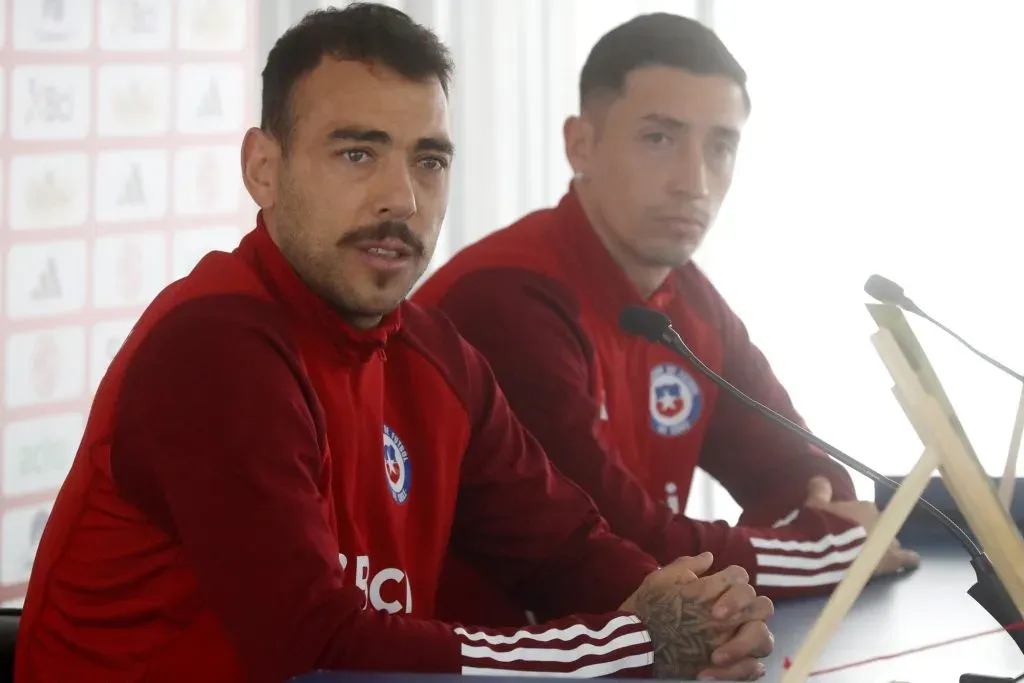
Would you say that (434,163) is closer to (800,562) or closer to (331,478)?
(331,478)

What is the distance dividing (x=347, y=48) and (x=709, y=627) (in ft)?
2.12

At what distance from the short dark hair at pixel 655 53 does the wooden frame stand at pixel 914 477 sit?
4.10ft

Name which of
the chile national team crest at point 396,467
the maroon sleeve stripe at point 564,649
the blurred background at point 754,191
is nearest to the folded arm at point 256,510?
the maroon sleeve stripe at point 564,649

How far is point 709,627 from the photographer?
Result: 129 cm

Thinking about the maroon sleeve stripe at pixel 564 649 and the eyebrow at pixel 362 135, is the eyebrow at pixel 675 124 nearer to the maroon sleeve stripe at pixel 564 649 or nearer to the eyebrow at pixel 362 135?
the eyebrow at pixel 362 135

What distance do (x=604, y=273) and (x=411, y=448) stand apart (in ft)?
2.14

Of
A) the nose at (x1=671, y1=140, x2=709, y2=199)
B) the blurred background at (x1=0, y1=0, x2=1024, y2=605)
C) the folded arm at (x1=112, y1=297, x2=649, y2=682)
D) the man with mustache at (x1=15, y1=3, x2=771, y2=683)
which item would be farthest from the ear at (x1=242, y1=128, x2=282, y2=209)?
the blurred background at (x1=0, y1=0, x2=1024, y2=605)

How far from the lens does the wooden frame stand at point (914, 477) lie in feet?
2.66

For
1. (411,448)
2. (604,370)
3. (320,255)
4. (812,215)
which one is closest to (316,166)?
(320,255)

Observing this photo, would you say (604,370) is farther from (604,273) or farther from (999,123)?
(999,123)

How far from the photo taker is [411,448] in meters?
1.44

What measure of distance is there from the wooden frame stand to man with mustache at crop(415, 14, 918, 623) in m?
0.82

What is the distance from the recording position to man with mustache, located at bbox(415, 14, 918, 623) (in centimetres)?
178

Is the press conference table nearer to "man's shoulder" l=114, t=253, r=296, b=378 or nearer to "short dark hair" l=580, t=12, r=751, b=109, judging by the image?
"man's shoulder" l=114, t=253, r=296, b=378
